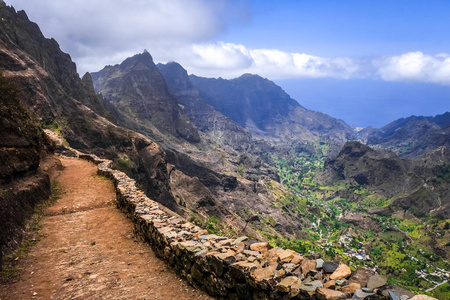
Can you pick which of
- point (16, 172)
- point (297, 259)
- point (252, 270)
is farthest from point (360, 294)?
point (16, 172)

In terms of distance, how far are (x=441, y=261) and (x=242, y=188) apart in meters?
126

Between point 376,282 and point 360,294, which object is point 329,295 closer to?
point 360,294

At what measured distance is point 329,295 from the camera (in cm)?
739

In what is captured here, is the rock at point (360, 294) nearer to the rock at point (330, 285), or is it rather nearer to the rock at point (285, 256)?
the rock at point (330, 285)

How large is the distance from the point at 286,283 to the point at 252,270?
1.38 meters

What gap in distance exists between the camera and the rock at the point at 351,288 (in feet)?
25.1

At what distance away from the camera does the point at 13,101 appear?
21.3 m

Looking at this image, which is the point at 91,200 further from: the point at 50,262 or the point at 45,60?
the point at 45,60

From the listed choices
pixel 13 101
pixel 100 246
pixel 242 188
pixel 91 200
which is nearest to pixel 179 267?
pixel 100 246

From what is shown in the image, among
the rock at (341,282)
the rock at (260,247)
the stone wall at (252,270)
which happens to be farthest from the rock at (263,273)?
the rock at (341,282)

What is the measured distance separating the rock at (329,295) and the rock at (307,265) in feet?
3.88

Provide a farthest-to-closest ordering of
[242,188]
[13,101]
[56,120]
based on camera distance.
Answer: [242,188], [56,120], [13,101]

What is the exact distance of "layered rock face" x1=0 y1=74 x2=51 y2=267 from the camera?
47.1 ft

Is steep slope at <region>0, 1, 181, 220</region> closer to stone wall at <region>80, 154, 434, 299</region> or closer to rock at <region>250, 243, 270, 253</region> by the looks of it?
stone wall at <region>80, 154, 434, 299</region>
